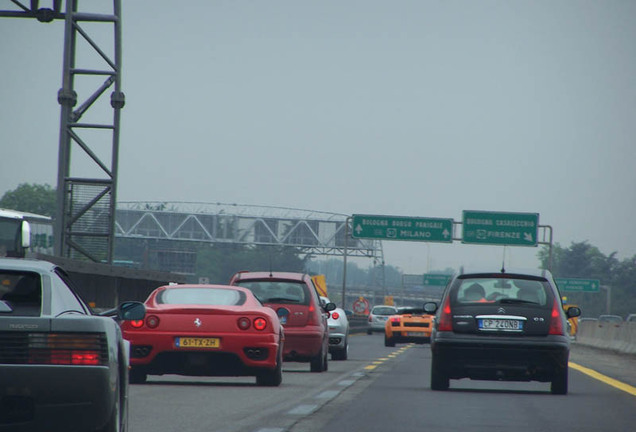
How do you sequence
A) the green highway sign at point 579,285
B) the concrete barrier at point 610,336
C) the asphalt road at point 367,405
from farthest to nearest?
the green highway sign at point 579,285
the concrete barrier at point 610,336
the asphalt road at point 367,405

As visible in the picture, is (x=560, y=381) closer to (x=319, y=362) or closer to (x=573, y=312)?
(x=573, y=312)

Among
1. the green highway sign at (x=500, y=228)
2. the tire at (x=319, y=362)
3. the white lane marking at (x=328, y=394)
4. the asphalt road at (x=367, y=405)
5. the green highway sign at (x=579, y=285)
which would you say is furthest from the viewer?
the green highway sign at (x=579, y=285)

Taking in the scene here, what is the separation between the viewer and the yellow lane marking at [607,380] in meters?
17.3

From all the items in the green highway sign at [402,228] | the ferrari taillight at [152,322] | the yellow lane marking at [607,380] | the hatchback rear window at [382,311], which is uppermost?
the green highway sign at [402,228]

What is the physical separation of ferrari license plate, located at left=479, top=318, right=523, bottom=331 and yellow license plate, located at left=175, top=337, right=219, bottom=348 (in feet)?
10.3

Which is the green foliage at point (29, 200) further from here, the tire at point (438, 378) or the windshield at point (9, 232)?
the tire at point (438, 378)

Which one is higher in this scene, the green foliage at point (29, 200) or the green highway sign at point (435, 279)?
the green foliage at point (29, 200)

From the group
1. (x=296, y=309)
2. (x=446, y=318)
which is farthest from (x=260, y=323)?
(x=296, y=309)

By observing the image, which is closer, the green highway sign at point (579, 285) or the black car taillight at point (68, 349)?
the black car taillight at point (68, 349)

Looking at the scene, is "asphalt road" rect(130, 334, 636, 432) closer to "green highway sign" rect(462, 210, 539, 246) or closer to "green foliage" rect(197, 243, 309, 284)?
"green highway sign" rect(462, 210, 539, 246)

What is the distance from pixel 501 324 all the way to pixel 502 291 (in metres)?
0.51

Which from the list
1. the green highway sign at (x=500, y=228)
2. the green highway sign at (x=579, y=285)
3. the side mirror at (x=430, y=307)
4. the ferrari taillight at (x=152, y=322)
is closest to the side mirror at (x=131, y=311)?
the ferrari taillight at (x=152, y=322)

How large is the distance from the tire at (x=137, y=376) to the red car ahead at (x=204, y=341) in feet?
0.55

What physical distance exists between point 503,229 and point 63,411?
207 feet
